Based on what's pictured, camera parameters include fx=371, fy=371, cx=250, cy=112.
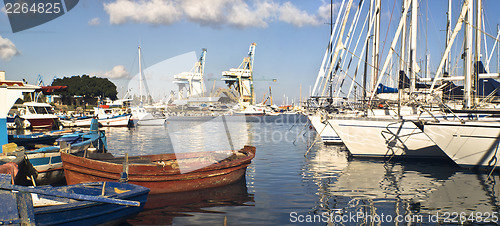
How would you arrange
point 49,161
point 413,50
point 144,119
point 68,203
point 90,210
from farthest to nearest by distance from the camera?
point 144,119 < point 413,50 < point 49,161 < point 90,210 < point 68,203

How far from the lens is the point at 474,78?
21328mm

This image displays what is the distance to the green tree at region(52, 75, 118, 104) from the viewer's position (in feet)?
318

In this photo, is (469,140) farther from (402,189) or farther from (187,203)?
(187,203)

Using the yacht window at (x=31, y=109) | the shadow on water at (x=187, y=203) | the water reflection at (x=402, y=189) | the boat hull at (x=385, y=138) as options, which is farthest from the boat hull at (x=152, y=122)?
the shadow on water at (x=187, y=203)

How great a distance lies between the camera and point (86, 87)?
98.2 meters

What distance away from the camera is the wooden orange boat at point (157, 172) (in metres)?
13.3

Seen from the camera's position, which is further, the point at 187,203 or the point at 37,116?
the point at 37,116

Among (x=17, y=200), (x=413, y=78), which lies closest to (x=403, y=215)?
(x=17, y=200)

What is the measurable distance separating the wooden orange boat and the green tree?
293 ft

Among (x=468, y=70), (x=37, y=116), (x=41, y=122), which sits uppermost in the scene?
(x=468, y=70)

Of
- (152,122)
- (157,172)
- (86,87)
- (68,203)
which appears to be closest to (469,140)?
(157,172)

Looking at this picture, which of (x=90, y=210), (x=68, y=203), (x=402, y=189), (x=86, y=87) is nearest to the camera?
(x=68, y=203)

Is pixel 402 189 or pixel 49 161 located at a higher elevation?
pixel 49 161

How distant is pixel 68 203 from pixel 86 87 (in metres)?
97.5
